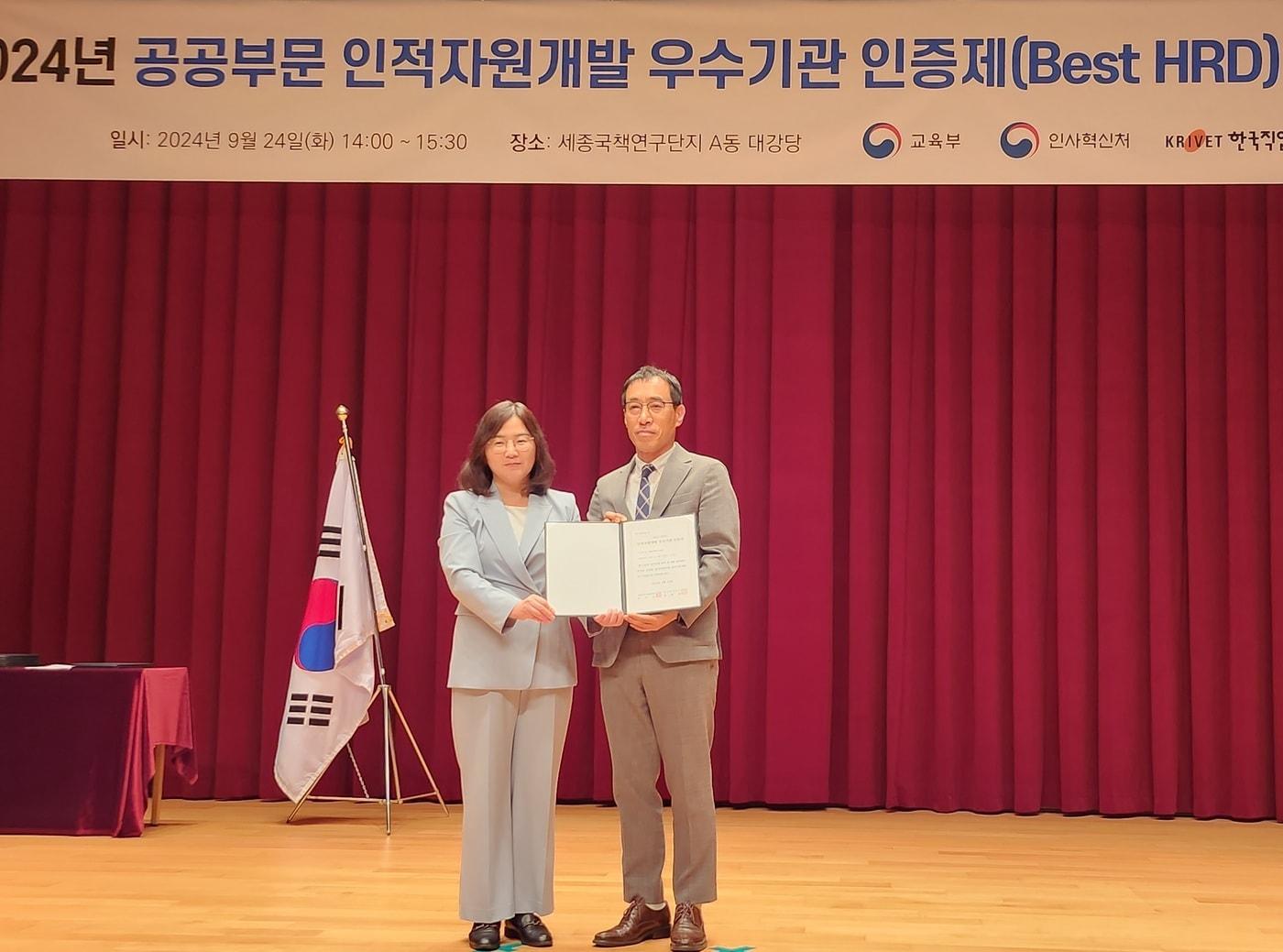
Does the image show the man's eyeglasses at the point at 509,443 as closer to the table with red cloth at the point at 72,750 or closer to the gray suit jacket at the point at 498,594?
the gray suit jacket at the point at 498,594

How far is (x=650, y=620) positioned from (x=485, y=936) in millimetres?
842

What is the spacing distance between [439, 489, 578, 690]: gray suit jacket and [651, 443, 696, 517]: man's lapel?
25 cm

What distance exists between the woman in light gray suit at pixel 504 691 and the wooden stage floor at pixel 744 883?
197mm

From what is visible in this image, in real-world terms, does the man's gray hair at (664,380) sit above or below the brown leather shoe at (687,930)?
above

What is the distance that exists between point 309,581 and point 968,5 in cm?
367

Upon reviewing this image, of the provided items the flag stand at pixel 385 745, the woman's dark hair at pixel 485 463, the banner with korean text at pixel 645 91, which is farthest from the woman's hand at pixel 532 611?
the banner with korean text at pixel 645 91

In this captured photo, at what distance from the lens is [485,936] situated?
10.2ft

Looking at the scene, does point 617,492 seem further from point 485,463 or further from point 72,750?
point 72,750

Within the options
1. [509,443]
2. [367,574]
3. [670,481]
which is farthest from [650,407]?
[367,574]

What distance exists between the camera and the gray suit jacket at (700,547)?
315 cm

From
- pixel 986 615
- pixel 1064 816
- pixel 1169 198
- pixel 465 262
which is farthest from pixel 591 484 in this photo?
pixel 1169 198

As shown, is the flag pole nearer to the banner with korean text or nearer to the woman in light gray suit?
the banner with korean text

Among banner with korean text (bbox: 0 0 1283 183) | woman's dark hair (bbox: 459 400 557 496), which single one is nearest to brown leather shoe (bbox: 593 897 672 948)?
woman's dark hair (bbox: 459 400 557 496)

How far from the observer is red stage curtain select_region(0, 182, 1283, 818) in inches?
222
